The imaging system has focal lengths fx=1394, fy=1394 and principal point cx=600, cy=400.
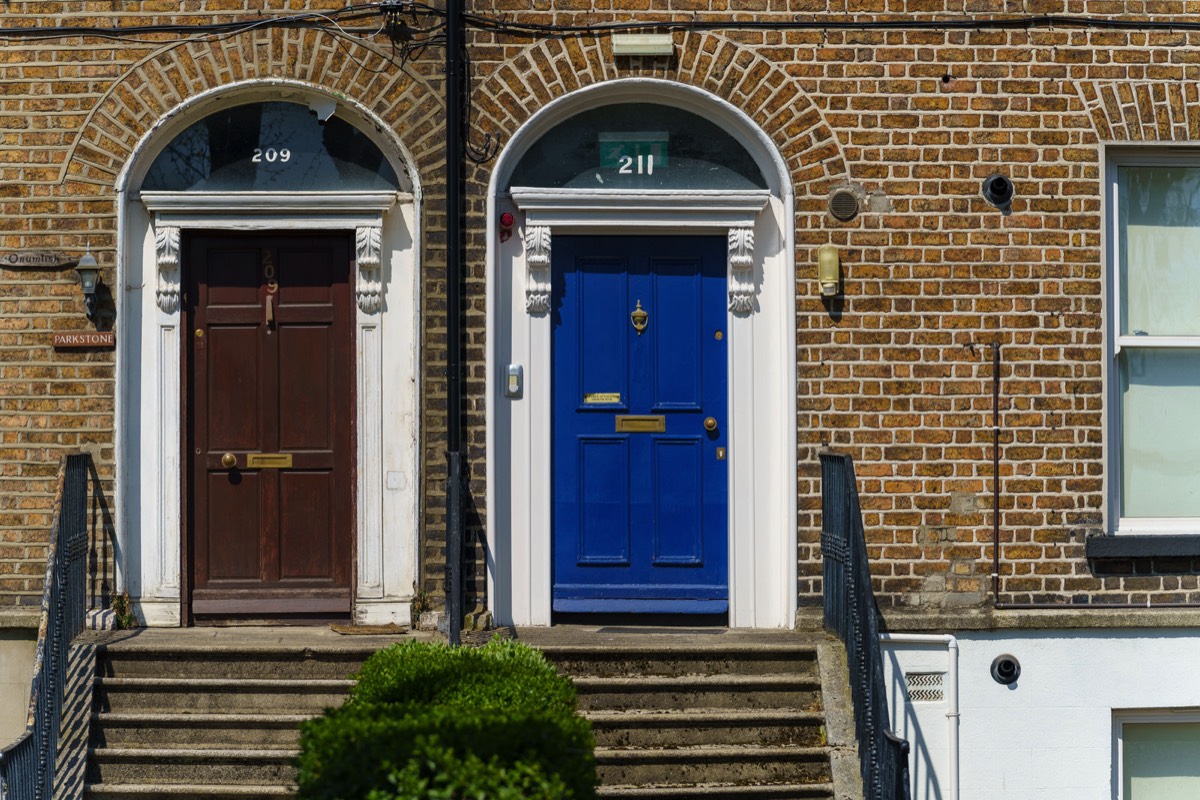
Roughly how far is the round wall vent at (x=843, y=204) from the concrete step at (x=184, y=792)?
4030mm

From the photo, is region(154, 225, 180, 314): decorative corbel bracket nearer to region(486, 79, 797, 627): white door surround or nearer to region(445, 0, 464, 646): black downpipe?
region(445, 0, 464, 646): black downpipe

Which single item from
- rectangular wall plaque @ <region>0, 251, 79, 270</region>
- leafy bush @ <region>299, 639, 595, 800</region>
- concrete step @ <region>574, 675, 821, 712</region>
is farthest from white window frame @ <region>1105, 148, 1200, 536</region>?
rectangular wall plaque @ <region>0, 251, 79, 270</region>

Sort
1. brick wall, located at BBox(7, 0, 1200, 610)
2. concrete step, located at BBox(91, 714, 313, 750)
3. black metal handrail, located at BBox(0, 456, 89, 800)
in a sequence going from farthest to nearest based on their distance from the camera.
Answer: brick wall, located at BBox(7, 0, 1200, 610) → concrete step, located at BBox(91, 714, 313, 750) → black metal handrail, located at BBox(0, 456, 89, 800)

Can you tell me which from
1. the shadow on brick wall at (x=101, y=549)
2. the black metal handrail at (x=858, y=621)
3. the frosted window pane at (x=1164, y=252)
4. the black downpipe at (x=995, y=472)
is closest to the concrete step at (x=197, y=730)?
the shadow on brick wall at (x=101, y=549)

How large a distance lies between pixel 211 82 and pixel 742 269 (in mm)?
3018

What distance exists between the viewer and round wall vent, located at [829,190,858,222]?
24.5 ft

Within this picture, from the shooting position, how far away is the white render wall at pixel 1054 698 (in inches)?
290

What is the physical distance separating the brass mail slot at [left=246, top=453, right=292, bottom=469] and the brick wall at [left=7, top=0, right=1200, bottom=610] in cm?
74

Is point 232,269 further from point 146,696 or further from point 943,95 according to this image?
point 943,95

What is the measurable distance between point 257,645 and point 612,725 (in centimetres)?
183

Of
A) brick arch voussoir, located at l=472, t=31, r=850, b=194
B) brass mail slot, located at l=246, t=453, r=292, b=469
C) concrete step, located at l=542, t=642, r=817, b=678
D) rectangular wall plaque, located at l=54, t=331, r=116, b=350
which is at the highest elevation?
brick arch voussoir, located at l=472, t=31, r=850, b=194

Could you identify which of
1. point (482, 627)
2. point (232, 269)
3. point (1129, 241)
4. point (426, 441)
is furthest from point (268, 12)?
point (1129, 241)

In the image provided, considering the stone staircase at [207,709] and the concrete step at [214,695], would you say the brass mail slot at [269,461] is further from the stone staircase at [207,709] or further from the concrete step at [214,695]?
the concrete step at [214,695]

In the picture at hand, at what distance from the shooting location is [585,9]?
7484 millimetres
